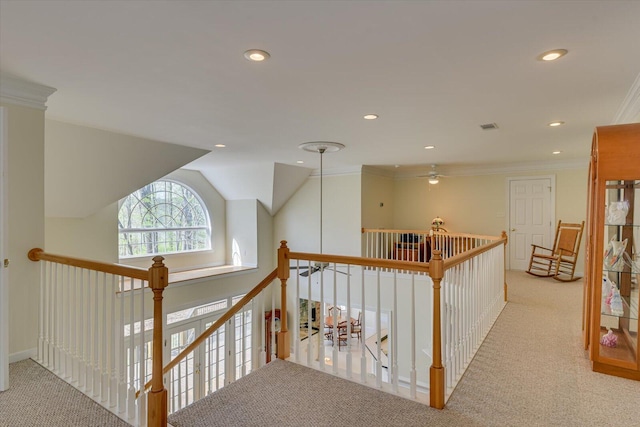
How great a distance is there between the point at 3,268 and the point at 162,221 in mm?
5055

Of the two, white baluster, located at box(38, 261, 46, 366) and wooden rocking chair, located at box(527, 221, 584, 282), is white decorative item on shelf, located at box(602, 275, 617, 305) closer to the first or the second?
wooden rocking chair, located at box(527, 221, 584, 282)

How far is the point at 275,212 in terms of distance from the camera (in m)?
8.32

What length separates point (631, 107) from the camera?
2963mm

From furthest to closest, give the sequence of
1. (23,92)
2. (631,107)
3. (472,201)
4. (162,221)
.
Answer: (472,201) → (162,221) → (631,107) → (23,92)

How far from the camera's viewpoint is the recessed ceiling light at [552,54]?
2082mm

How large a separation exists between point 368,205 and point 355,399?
5.25m

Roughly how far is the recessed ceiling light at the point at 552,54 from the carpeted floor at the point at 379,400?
2.23 m

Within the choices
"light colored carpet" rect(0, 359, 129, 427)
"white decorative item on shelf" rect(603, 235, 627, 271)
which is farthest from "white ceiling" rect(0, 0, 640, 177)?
"light colored carpet" rect(0, 359, 129, 427)

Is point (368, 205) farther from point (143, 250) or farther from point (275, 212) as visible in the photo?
point (143, 250)

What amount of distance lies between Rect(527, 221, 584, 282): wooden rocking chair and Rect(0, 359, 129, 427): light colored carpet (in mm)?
6581

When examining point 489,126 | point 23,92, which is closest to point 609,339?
point 489,126

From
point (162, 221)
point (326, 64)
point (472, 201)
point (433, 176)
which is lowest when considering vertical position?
point (162, 221)

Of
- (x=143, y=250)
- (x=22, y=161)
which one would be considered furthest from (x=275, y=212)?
(x=22, y=161)

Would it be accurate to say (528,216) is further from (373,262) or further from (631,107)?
(373,262)
